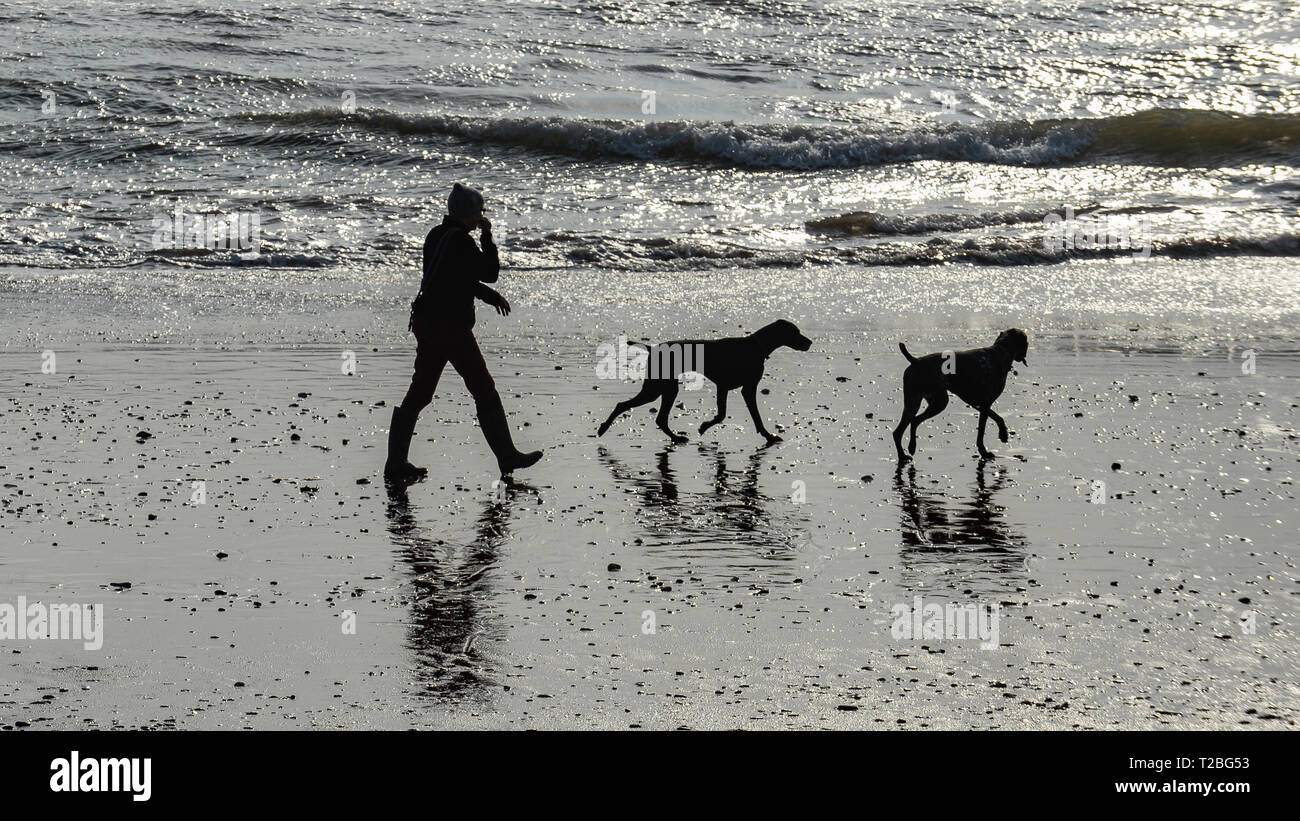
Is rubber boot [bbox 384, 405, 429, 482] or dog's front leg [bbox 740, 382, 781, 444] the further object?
dog's front leg [bbox 740, 382, 781, 444]

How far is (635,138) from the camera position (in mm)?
24297

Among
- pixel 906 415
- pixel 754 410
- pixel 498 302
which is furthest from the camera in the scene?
pixel 754 410

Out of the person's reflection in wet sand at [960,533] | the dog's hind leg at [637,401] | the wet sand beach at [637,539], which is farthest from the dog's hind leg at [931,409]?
the dog's hind leg at [637,401]

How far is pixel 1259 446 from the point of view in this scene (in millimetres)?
9234

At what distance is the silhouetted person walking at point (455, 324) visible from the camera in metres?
8.48

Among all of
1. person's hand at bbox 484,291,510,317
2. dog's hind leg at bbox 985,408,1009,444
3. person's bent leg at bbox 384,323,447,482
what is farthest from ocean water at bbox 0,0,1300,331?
person's hand at bbox 484,291,510,317

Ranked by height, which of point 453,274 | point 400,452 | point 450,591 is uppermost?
point 453,274

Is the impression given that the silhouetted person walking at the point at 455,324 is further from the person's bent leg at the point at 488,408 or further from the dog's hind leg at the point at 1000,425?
the dog's hind leg at the point at 1000,425

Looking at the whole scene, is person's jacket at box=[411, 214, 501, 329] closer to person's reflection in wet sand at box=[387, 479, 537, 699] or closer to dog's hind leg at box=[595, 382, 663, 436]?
person's reflection in wet sand at box=[387, 479, 537, 699]

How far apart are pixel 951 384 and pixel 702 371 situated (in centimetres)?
157

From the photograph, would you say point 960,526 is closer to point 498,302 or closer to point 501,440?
point 501,440

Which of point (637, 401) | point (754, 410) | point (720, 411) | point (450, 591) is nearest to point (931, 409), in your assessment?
point (754, 410)

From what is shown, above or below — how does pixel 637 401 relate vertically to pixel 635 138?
below

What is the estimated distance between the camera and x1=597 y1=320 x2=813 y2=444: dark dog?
31.0 feet
